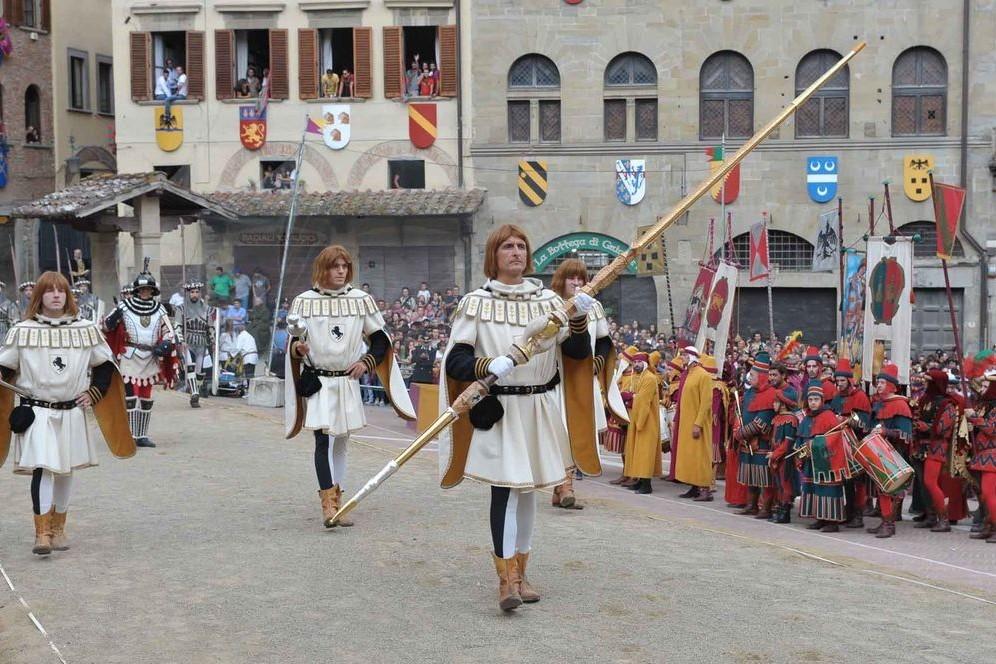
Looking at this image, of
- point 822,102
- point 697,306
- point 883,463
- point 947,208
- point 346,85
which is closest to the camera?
point 883,463

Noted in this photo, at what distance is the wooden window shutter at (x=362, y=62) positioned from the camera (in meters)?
30.6

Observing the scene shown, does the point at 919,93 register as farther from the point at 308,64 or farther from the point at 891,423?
the point at 891,423

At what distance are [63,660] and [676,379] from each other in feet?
28.6

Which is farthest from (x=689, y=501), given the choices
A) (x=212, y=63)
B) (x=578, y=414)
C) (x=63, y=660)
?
(x=212, y=63)

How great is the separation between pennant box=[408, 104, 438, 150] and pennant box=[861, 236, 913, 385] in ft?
63.1

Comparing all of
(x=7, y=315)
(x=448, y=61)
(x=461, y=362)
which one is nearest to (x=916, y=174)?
(x=448, y=61)

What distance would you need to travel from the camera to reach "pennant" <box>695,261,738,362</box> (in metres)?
13.4

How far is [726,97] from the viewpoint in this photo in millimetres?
29766

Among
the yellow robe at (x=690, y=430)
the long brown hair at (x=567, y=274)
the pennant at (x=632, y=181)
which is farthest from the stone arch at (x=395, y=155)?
the long brown hair at (x=567, y=274)

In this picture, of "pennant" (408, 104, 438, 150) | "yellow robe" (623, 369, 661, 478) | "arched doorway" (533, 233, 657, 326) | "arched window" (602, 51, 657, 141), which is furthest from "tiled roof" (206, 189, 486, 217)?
"yellow robe" (623, 369, 661, 478)

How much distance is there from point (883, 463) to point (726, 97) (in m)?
19.7

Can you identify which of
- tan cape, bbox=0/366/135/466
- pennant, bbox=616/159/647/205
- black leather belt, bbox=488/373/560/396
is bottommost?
tan cape, bbox=0/366/135/466

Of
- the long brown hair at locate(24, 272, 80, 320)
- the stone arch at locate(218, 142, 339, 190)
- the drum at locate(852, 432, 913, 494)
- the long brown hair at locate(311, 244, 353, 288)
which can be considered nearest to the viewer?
the long brown hair at locate(24, 272, 80, 320)

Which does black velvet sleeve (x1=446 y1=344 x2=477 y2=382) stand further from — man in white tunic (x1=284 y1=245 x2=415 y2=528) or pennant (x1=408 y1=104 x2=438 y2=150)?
pennant (x1=408 y1=104 x2=438 y2=150)
